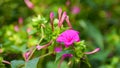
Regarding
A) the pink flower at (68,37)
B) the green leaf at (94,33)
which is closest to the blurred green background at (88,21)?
the green leaf at (94,33)

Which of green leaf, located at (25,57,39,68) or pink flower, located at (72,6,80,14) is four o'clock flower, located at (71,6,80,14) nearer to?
pink flower, located at (72,6,80,14)

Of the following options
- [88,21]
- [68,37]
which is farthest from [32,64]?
[88,21]

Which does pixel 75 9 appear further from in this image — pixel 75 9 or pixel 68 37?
pixel 68 37

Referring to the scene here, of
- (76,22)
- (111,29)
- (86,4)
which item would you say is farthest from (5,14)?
(111,29)

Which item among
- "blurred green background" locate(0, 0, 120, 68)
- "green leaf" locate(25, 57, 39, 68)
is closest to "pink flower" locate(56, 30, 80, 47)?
"green leaf" locate(25, 57, 39, 68)

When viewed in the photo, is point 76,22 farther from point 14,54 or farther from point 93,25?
point 14,54

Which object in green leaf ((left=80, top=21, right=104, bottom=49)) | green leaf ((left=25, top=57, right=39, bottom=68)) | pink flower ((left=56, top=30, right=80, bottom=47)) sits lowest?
green leaf ((left=80, top=21, right=104, bottom=49))

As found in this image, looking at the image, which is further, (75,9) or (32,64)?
(75,9)

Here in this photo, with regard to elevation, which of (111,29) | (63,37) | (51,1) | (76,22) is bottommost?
(111,29)
